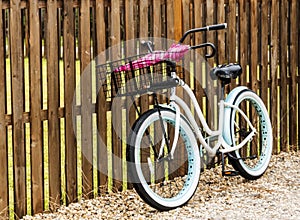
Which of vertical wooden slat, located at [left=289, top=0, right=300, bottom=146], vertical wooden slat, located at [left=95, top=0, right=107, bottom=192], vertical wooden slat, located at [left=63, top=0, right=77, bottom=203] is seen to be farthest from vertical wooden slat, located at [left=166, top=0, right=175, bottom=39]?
vertical wooden slat, located at [left=289, top=0, right=300, bottom=146]

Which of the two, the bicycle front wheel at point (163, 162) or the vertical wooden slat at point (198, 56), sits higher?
the vertical wooden slat at point (198, 56)

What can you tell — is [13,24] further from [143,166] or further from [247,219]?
[247,219]

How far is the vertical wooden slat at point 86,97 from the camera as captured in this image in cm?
584

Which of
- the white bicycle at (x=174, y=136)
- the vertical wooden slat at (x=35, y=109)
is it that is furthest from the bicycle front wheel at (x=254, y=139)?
the vertical wooden slat at (x=35, y=109)

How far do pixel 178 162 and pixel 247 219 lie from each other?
1371 mm

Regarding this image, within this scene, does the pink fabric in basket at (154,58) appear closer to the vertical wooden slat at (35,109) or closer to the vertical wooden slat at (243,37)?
the vertical wooden slat at (35,109)

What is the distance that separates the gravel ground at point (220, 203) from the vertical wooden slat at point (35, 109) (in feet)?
0.63

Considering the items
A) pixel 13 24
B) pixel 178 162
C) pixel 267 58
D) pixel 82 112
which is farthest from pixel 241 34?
pixel 13 24

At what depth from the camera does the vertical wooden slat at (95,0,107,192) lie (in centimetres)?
595

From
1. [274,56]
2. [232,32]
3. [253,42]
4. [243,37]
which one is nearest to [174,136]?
[232,32]

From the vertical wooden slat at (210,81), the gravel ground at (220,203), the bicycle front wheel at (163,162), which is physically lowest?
the gravel ground at (220,203)

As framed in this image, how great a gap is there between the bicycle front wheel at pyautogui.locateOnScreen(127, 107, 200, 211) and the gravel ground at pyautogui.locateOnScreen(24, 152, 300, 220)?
0.43 feet

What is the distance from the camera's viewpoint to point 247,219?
5.45 meters

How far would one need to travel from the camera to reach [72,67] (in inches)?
227
